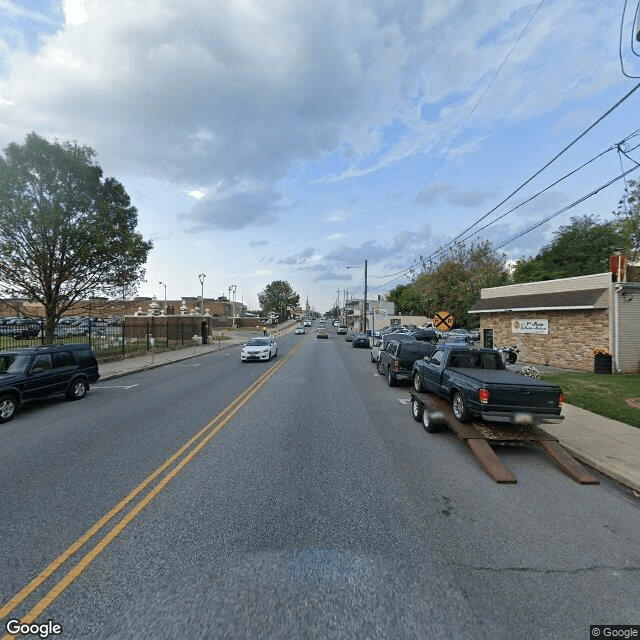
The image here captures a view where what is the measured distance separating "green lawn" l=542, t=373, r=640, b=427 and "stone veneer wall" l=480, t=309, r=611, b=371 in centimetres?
191

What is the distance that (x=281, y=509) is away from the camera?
4609mm

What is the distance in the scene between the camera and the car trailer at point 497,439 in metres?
5.63

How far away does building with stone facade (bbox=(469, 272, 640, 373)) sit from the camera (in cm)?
1672

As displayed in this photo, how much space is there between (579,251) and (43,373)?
51.7 metres

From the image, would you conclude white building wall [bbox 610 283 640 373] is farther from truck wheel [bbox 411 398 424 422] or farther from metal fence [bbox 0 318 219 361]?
metal fence [bbox 0 318 219 361]

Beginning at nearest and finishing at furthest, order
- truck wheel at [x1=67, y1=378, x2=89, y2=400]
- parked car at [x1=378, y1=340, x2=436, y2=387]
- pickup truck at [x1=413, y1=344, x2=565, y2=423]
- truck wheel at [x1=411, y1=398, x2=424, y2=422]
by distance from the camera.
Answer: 1. pickup truck at [x1=413, y1=344, x2=565, y2=423]
2. truck wheel at [x1=411, y1=398, x2=424, y2=422]
3. truck wheel at [x1=67, y1=378, x2=89, y2=400]
4. parked car at [x1=378, y1=340, x2=436, y2=387]

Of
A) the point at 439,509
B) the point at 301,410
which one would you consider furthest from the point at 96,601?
the point at 301,410

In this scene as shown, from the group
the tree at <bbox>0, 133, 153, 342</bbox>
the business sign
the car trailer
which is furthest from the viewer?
the business sign

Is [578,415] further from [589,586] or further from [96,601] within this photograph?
[96,601]

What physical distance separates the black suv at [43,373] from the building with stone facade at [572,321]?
67.5 feet

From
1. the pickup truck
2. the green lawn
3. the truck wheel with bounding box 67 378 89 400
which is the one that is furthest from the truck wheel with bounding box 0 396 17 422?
the green lawn

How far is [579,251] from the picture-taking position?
44062 millimetres

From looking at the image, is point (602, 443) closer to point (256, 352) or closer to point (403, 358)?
point (403, 358)

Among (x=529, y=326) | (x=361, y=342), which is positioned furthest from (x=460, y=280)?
(x=529, y=326)
